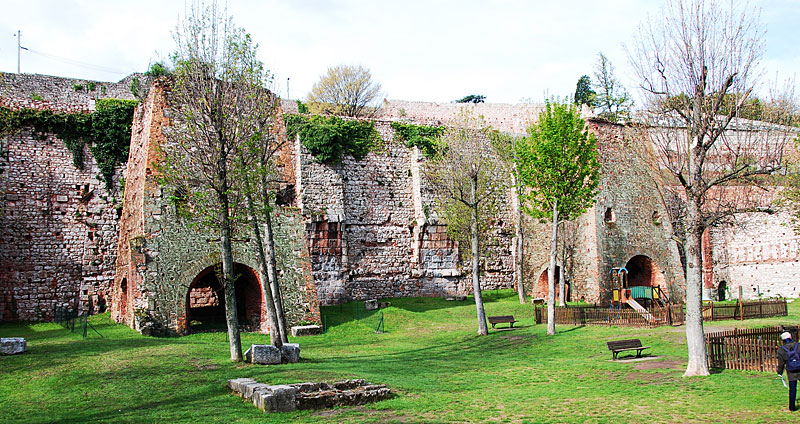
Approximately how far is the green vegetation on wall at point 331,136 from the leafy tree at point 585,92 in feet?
92.2

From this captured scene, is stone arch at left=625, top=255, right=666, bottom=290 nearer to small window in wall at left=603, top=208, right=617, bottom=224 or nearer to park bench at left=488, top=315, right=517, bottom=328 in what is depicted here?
small window in wall at left=603, top=208, right=617, bottom=224

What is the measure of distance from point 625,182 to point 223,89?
941 inches

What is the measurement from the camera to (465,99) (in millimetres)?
64125

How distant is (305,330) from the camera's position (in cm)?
2095

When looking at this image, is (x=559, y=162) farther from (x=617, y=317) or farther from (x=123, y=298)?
(x=123, y=298)

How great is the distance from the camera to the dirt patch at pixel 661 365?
45.9 feet

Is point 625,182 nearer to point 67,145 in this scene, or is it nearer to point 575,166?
point 575,166

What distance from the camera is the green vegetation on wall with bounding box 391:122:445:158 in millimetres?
31344

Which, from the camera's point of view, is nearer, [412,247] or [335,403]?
[335,403]

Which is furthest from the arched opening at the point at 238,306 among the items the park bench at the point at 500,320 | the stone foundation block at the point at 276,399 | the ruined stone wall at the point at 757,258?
the ruined stone wall at the point at 757,258

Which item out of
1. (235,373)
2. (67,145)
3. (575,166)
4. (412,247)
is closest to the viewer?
(235,373)

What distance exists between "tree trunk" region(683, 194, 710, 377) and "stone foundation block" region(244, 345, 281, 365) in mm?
9094

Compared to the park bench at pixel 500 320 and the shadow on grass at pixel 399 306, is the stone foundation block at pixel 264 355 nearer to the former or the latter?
the shadow on grass at pixel 399 306

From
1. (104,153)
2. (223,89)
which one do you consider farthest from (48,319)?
(223,89)
